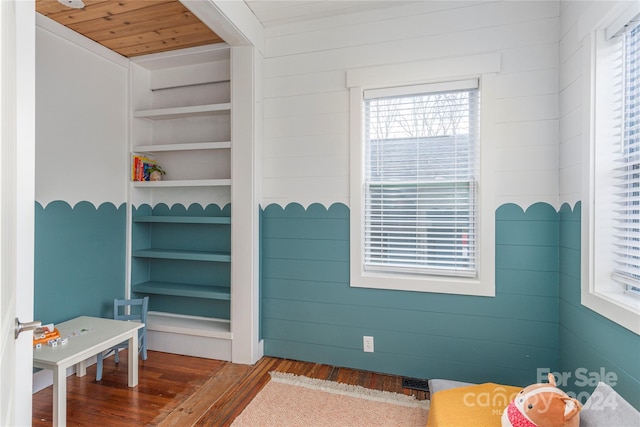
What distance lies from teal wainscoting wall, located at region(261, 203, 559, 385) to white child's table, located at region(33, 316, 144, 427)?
1005mm

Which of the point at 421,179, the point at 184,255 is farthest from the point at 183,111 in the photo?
the point at 421,179

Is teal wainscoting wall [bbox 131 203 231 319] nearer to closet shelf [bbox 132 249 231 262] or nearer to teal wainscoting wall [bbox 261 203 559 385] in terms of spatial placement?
closet shelf [bbox 132 249 231 262]

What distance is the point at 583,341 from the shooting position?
188cm

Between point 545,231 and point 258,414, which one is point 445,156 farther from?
point 258,414

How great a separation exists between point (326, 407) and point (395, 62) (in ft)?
8.10

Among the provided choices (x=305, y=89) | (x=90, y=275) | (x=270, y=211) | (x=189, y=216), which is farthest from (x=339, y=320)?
(x=90, y=275)

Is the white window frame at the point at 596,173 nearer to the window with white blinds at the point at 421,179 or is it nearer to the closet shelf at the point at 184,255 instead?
the window with white blinds at the point at 421,179

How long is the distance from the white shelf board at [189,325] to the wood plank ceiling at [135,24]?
2414 millimetres

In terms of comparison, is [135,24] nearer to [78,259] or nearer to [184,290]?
[78,259]

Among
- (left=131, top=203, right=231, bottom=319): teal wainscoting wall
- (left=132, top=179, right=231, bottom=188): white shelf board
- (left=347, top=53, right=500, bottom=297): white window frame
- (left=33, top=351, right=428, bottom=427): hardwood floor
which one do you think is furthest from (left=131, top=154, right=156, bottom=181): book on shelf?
(left=347, top=53, right=500, bottom=297): white window frame

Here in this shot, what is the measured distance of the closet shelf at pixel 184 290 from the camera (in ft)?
9.16

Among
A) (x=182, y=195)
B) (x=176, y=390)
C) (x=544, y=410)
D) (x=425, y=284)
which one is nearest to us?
(x=544, y=410)

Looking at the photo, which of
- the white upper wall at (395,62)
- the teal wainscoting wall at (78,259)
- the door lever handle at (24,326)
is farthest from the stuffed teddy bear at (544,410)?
the teal wainscoting wall at (78,259)

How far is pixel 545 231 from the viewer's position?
2.21m
